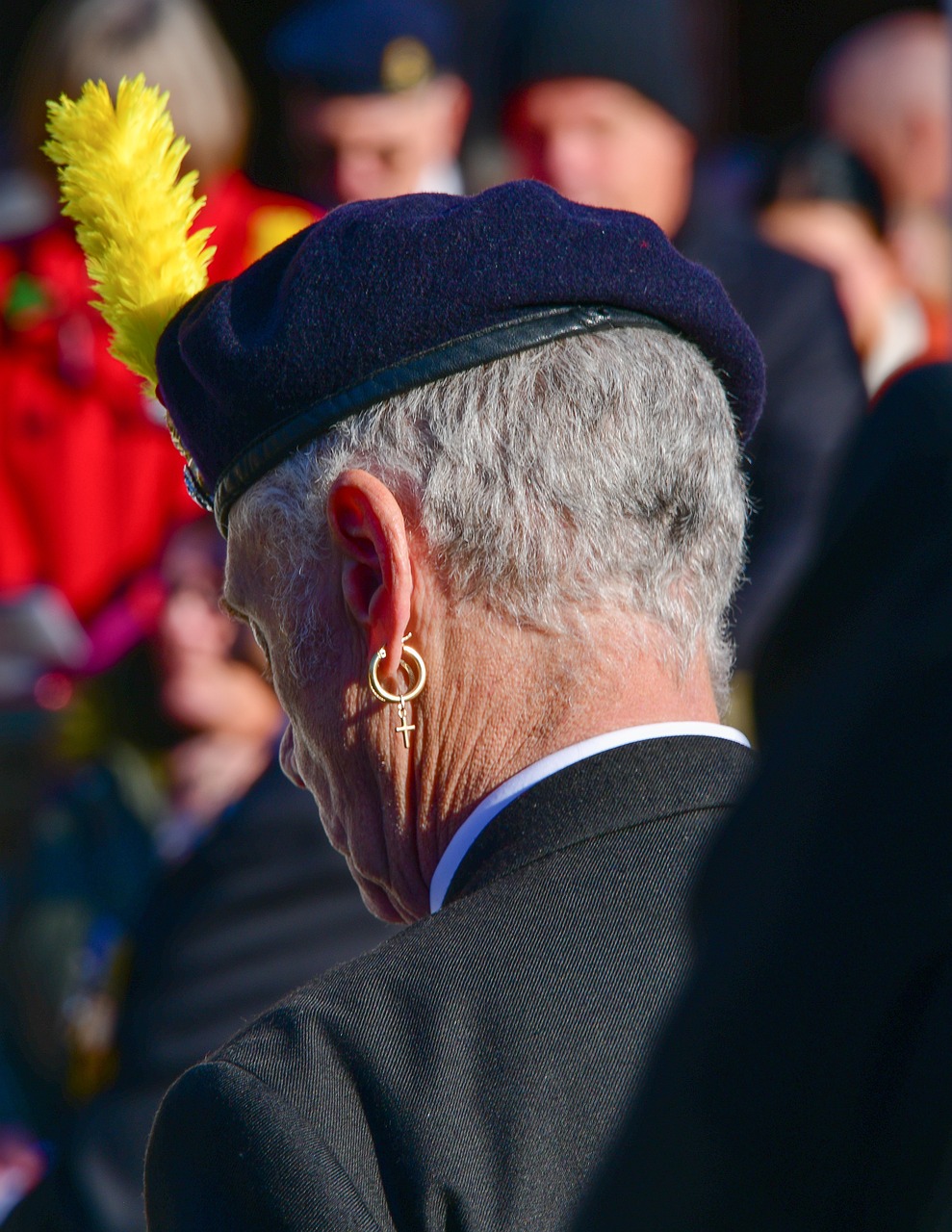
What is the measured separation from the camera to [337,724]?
145cm

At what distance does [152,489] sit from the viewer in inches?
148

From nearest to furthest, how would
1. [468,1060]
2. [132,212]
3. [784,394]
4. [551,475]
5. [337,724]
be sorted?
[468,1060], [551,475], [337,724], [132,212], [784,394]

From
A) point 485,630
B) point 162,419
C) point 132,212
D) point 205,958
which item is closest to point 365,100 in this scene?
point 162,419

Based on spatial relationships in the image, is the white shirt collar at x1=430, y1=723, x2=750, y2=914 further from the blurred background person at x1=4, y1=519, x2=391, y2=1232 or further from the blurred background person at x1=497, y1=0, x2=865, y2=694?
the blurred background person at x1=497, y1=0, x2=865, y2=694

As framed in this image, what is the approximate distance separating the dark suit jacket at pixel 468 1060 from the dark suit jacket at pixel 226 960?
4.79 feet

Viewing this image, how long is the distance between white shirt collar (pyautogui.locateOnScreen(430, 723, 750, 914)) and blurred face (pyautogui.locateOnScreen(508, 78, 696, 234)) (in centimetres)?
239

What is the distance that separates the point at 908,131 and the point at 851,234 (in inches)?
26.6

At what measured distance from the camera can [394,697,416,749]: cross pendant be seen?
4.56 feet

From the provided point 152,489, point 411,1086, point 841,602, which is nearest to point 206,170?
point 152,489

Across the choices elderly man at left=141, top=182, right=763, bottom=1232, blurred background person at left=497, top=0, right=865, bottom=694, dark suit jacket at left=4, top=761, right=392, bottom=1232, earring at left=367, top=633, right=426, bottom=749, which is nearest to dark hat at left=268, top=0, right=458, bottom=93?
blurred background person at left=497, top=0, right=865, bottom=694

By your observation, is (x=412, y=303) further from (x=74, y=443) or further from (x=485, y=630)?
(x=74, y=443)

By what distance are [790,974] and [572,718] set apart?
660mm

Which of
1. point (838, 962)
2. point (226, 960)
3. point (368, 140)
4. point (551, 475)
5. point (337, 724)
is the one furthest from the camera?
point (368, 140)

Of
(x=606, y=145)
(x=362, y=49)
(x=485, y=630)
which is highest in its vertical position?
(x=485, y=630)
